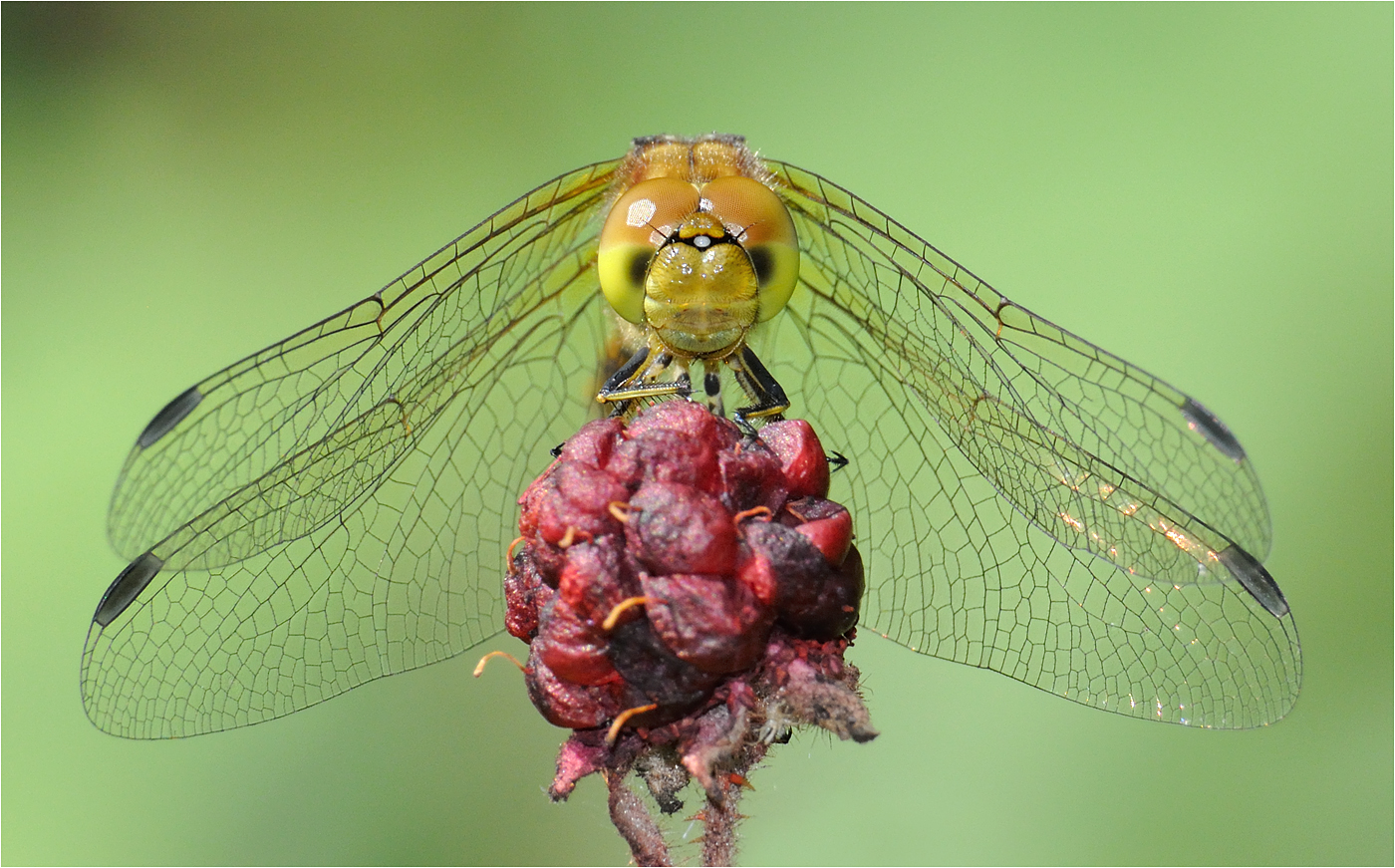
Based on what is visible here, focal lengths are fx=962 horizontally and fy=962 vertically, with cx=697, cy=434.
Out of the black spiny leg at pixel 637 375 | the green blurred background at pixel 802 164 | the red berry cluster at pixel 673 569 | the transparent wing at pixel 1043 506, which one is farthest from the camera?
the green blurred background at pixel 802 164

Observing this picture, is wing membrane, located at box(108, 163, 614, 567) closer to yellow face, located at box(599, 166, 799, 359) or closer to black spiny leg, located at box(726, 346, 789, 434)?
yellow face, located at box(599, 166, 799, 359)

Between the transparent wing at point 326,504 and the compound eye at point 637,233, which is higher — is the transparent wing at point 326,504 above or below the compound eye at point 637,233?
below

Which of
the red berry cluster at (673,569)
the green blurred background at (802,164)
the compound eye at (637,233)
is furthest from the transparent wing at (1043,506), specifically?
the red berry cluster at (673,569)

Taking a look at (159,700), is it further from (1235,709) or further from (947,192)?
(947,192)

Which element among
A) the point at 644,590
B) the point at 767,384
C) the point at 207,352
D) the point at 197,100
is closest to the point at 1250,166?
the point at 767,384

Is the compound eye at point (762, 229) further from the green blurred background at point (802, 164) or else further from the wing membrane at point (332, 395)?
the green blurred background at point (802, 164)

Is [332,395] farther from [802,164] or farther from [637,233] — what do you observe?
[802,164]

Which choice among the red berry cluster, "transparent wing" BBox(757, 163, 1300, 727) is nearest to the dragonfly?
"transparent wing" BBox(757, 163, 1300, 727)
